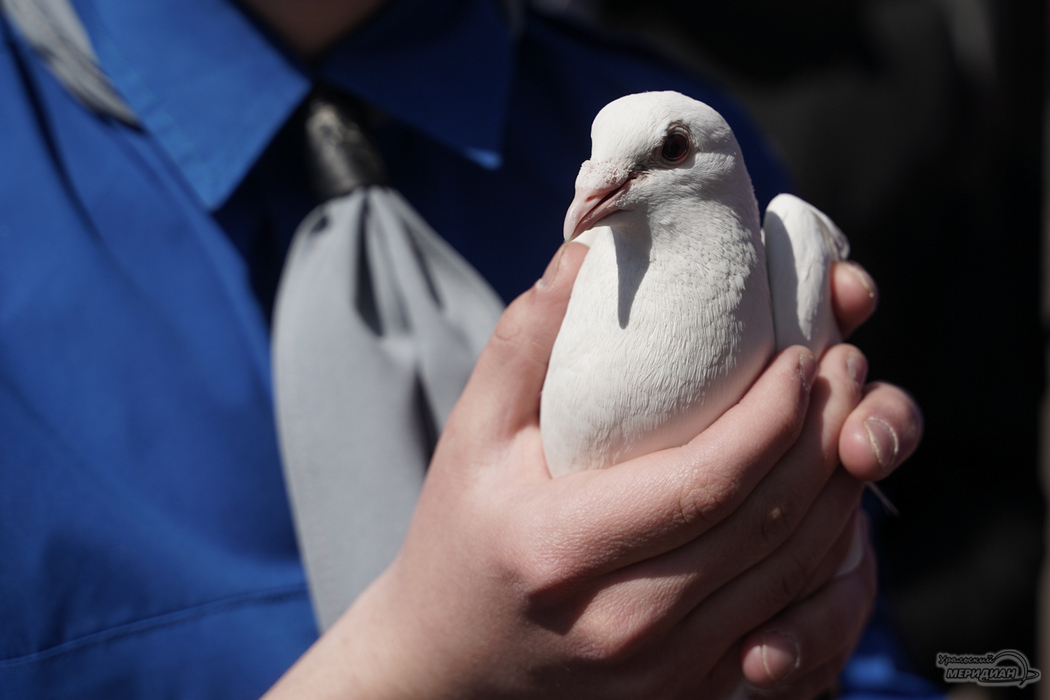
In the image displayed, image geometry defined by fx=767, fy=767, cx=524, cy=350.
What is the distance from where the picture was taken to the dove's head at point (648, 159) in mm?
610

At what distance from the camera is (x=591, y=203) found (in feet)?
2.00

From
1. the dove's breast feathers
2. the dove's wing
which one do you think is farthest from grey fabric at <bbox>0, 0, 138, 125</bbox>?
the dove's wing

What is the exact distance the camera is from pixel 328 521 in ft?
3.09

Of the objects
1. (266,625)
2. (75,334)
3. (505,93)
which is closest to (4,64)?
(75,334)

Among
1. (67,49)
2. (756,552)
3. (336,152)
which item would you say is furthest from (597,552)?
(67,49)

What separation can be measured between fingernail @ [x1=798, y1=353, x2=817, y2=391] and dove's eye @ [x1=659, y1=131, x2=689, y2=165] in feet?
0.73

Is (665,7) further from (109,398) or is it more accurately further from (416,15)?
(109,398)

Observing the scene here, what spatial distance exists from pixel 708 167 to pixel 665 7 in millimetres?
2316

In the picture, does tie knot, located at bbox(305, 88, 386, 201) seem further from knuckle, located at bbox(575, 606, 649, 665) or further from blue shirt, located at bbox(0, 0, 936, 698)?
knuckle, located at bbox(575, 606, 649, 665)

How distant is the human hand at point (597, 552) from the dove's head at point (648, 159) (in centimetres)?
13

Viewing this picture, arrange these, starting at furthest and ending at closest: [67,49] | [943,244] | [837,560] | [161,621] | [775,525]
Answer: [943,244] < [67,49] < [161,621] < [837,560] < [775,525]

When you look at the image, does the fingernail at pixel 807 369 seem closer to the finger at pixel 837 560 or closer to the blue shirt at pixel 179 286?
the finger at pixel 837 560

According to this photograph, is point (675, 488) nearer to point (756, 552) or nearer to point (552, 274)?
point (756, 552)

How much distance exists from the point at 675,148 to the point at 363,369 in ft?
1.63
